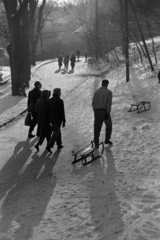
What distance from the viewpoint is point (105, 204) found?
5.42 m

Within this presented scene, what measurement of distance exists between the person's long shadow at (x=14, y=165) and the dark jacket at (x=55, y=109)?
131 cm

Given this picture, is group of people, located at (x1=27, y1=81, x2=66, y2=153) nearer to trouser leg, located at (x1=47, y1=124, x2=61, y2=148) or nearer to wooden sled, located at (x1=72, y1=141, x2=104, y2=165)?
trouser leg, located at (x1=47, y1=124, x2=61, y2=148)

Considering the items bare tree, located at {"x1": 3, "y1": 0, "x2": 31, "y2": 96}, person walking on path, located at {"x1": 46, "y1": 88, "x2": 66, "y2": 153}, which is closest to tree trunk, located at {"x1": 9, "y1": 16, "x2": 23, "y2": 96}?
bare tree, located at {"x1": 3, "y1": 0, "x2": 31, "y2": 96}

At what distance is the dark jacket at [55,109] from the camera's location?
7.92 metres

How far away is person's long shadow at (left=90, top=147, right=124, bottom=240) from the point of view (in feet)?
15.2

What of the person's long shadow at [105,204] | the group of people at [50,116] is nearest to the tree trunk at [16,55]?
the group of people at [50,116]

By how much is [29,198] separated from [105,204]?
5.01 ft

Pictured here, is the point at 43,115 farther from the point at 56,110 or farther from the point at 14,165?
the point at 14,165

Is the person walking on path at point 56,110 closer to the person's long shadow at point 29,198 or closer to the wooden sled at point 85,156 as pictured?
the person's long shadow at point 29,198

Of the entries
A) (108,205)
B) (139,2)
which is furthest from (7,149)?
(139,2)

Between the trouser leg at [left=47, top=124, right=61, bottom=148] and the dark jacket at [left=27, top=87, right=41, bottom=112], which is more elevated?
the dark jacket at [left=27, top=87, right=41, bottom=112]

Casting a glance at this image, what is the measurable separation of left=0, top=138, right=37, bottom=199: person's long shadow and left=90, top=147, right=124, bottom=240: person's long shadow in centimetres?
184

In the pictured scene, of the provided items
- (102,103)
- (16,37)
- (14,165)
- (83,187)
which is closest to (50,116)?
(102,103)

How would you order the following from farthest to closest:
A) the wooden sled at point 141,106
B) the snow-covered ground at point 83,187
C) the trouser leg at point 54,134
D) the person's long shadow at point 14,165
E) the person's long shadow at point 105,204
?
the wooden sled at point 141,106 < the trouser leg at point 54,134 < the person's long shadow at point 14,165 < the snow-covered ground at point 83,187 < the person's long shadow at point 105,204
